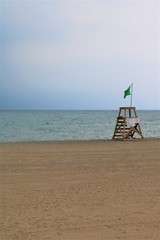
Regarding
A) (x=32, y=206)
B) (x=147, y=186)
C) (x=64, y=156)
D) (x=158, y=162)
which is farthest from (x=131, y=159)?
(x=32, y=206)

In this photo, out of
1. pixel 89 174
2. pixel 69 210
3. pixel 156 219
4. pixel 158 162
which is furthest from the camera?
pixel 158 162

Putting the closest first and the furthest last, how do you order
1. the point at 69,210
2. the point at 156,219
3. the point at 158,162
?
1. the point at 156,219
2. the point at 69,210
3. the point at 158,162

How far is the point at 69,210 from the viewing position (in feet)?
18.9

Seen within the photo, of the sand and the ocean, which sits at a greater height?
the sand

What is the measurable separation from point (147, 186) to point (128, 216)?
2.08 m

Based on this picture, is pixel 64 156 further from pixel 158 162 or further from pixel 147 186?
pixel 147 186

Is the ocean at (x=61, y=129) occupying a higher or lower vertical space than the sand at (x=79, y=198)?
lower

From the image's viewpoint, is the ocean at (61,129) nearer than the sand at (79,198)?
No

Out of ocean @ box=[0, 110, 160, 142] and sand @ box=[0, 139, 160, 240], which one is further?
ocean @ box=[0, 110, 160, 142]

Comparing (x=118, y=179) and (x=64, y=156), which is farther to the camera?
(x=64, y=156)

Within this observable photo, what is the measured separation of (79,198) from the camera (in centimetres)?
650

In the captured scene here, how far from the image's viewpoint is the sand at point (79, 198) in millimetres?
4867

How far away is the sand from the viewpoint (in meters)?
4.87

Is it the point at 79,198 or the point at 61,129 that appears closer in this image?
the point at 79,198
